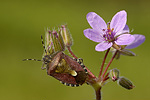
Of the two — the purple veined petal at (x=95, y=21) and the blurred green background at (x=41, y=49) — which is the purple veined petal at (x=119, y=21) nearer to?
the purple veined petal at (x=95, y=21)

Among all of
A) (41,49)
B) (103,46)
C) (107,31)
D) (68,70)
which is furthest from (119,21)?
(41,49)

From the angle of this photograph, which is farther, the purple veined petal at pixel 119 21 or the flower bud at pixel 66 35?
the flower bud at pixel 66 35

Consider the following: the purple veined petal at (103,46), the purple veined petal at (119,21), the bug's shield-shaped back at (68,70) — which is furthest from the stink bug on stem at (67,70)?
the purple veined petal at (119,21)

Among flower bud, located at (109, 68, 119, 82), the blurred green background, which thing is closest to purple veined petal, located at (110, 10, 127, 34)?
flower bud, located at (109, 68, 119, 82)

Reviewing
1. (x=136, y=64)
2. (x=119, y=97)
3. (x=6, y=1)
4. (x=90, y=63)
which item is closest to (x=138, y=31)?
(x=136, y=64)

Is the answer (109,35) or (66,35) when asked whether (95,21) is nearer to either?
(109,35)
